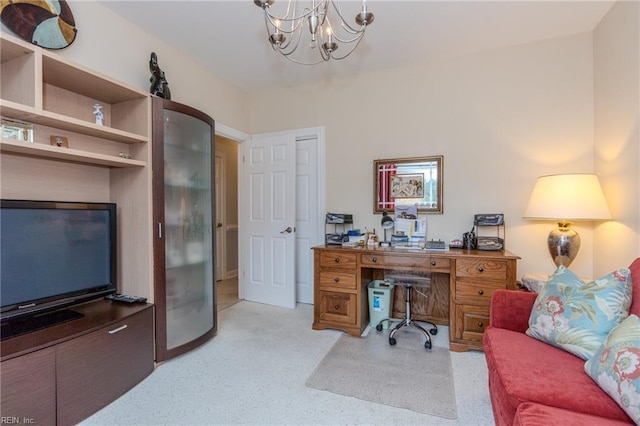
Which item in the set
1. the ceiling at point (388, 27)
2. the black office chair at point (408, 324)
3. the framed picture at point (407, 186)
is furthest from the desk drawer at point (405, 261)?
the ceiling at point (388, 27)

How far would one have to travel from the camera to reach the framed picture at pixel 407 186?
9.88 ft

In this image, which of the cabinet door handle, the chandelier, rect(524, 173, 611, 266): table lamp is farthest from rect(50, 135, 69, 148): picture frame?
rect(524, 173, 611, 266): table lamp

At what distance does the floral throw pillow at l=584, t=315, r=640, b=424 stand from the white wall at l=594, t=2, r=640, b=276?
46.5 inches

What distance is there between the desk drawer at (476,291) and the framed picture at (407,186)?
0.99 meters

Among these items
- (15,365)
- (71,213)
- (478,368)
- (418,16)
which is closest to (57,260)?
(71,213)

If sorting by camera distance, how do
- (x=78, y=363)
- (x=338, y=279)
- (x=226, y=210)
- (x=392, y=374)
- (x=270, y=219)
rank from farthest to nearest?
(x=226, y=210) < (x=270, y=219) < (x=338, y=279) < (x=392, y=374) < (x=78, y=363)

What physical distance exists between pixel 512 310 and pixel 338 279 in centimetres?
140

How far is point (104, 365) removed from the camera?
1.70 metres

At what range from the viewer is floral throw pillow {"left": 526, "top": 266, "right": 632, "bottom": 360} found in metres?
1.33

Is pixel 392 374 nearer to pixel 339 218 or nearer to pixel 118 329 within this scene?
pixel 339 218

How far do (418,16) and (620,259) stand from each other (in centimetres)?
233

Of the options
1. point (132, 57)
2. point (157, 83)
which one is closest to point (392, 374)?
point (157, 83)

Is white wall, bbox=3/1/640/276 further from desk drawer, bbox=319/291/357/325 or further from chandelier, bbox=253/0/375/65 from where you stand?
desk drawer, bbox=319/291/357/325

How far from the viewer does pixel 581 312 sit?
1.39m
